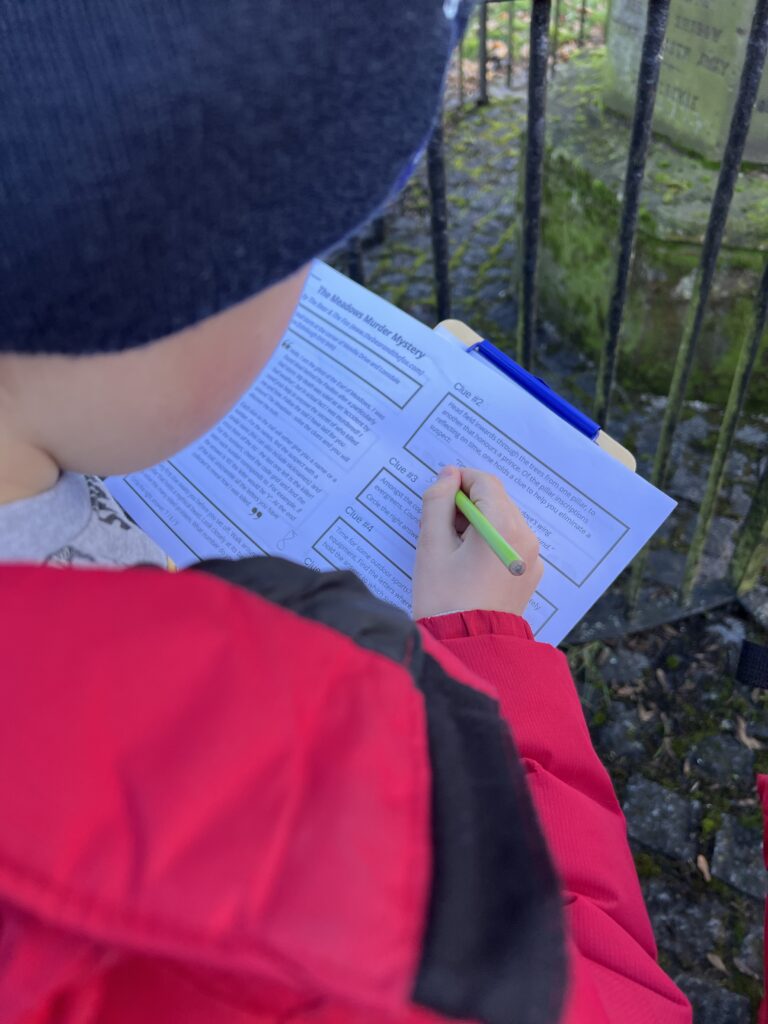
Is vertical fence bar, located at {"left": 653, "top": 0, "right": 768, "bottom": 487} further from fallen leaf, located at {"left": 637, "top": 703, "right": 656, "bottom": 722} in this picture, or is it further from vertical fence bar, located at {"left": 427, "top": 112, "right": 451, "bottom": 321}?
fallen leaf, located at {"left": 637, "top": 703, "right": 656, "bottom": 722}

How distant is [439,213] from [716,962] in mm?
1639

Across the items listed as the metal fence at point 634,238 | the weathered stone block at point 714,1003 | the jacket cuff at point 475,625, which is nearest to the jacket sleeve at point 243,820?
the jacket cuff at point 475,625

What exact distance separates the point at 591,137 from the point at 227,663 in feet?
9.89

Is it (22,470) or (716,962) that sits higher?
(22,470)

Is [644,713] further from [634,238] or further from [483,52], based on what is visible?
[483,52]

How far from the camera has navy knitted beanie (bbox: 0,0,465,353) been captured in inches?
19.5

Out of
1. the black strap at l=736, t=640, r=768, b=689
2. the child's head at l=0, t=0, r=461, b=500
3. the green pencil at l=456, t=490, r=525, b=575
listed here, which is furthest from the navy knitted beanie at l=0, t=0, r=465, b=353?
the black strap at l=736, t=640, r=768, b=689

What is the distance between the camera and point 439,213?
4.92 feet

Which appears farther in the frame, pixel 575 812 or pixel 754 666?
pixel 754 666

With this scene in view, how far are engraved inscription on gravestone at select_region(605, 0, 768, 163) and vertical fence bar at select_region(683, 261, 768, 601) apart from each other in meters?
1.21

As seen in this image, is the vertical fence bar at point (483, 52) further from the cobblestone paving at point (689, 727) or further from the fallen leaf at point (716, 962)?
the fallen leaf at point (716, 962)

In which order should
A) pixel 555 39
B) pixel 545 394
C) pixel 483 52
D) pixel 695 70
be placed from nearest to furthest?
pixel 545 394
pixel 695 70
pixel 483 52
pixel 555 39

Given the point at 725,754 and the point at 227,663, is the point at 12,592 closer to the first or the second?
the point at 227,663

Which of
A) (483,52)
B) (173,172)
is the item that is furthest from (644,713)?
(483,52)
